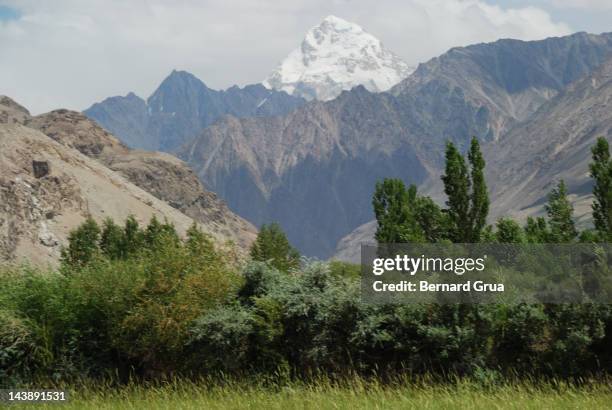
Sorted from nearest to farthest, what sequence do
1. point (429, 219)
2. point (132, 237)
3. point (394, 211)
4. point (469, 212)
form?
1. point (469, 212)
2. point (429, 219)
3. point (394, 211)
4. point (132, 237)

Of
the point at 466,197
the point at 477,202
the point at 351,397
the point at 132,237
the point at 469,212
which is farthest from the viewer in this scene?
the point at 132,237

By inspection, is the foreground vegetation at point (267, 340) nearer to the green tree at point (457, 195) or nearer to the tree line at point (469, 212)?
the tree line at point (469, 212)

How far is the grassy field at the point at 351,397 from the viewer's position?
1298 centimetres

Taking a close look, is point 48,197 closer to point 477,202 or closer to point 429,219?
point 429,219

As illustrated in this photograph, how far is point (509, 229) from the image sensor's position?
170 feet

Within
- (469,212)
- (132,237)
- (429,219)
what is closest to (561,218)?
(429,219)

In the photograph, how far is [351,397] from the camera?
14.0 meters

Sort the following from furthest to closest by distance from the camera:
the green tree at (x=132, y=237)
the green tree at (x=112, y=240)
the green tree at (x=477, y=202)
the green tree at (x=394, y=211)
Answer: the green tree at (x=112, y=240) → the green tree at (x=132, y=237) → the green tree at (x=394, y=211) → the green tree at (x=477, y=202)

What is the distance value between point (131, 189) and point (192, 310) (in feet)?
551

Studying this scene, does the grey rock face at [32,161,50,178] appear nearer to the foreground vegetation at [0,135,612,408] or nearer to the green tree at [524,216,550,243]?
the green tree at [524,216,550,243]

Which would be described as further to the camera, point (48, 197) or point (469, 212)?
point (48, 197)

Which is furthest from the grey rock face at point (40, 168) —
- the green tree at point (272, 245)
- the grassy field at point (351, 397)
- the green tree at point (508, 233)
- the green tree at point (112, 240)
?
the grassy field at point (351, 397)

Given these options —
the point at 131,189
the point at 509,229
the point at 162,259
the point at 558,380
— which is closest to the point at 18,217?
the point at 131,189

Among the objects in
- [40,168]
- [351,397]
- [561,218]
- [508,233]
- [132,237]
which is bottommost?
[351,397]
